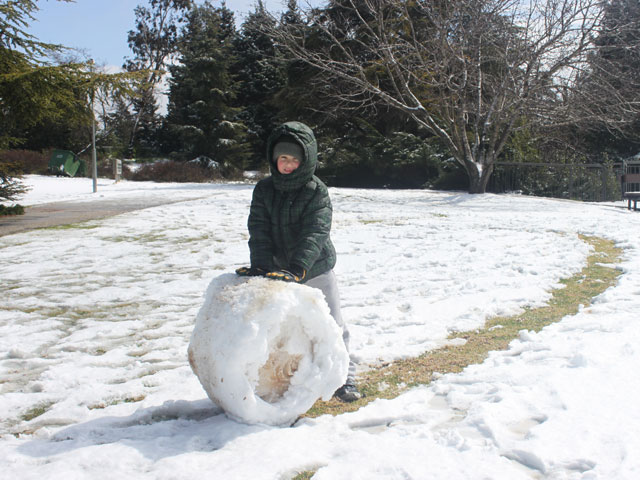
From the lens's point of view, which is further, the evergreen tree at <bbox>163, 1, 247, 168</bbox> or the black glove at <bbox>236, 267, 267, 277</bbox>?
the evergreen tree at <bbox>163, 1, 247, 168</bbox>

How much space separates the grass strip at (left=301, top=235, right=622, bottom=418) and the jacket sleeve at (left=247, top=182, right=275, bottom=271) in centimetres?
84

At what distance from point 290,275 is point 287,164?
2.11 feet

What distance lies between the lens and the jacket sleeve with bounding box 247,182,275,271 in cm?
300

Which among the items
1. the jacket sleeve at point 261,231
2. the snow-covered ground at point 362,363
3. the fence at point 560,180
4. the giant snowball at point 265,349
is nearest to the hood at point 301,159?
the jacket sleeve at point 261,231

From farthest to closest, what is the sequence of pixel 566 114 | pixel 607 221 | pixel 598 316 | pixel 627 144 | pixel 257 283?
1. pixel 627 144
2. pixel 566 114
3. pixel 607 221
4. pixel 598 316
5. pixel 257 283

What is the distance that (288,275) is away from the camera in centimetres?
262

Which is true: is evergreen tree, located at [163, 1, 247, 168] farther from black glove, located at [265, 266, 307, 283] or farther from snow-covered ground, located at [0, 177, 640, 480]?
black glove, located at [265, 266, 307, 283]

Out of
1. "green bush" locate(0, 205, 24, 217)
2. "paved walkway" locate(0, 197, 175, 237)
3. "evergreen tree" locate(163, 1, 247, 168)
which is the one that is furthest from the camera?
"evergreen tree" locate(163, 1, 247, 168)

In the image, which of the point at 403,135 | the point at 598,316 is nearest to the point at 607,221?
the point at 598,316

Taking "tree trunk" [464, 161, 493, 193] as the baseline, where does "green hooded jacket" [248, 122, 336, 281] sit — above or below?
below

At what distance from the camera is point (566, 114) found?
16.8m

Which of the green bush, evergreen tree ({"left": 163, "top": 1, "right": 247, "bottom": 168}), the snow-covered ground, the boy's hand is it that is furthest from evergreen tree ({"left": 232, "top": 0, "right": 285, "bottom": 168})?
the boy's hand

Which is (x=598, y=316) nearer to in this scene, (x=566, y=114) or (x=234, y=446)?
(x=234, y=446)

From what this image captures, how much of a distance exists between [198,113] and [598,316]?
27.9 meters
